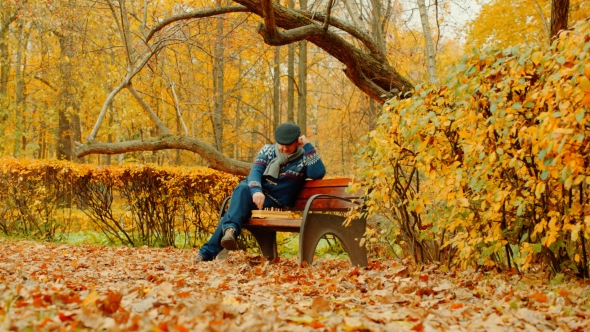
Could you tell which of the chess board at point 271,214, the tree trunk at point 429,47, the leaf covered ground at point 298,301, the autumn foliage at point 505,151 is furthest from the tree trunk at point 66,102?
the autumn foliage at point 505,151

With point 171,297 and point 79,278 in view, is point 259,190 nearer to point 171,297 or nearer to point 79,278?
point 79,278

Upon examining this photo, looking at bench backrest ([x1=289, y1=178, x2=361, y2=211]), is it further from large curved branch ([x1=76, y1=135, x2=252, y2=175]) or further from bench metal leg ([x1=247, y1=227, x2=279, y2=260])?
large curved branch ([x1=76, y1=135, x2=252, y2=175])

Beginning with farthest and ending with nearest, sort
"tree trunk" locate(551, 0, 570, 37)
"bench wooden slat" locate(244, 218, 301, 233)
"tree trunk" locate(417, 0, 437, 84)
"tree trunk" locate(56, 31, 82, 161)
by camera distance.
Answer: "tree trunk" locate(56, 31, 82, 161) < "tree trunk" locate(417, 0, 437, 84) < "tree trunk" locate(551, 0, 570, 37) < "bench wooden slat" locate(244, 218, 301, 233)

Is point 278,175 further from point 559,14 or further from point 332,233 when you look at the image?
point 559,14

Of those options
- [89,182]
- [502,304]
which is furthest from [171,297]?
[89,182]

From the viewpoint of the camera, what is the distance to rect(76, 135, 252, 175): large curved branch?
8203mm

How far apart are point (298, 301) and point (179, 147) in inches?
227

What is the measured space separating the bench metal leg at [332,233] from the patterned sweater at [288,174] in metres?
0.82

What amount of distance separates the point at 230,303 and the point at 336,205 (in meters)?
2.49

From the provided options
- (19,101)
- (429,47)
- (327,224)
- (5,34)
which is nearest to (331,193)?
(327,224)

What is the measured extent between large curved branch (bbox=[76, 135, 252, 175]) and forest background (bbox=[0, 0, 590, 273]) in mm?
21

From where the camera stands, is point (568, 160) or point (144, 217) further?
point (144, 217)

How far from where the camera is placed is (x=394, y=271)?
165 inches

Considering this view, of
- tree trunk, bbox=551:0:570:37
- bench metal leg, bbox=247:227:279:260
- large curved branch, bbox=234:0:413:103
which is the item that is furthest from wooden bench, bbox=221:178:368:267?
tree trunk, bbox=551:0:570:37
